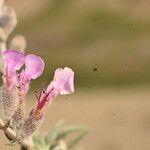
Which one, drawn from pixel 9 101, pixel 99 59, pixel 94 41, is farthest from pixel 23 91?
pixel 94 41

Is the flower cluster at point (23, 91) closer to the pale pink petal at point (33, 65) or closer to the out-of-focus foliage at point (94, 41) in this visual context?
the pale pink petal at point (33, 65)

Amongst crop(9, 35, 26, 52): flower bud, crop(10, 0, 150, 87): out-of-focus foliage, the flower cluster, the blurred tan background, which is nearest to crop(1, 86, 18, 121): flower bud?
the flower cluster

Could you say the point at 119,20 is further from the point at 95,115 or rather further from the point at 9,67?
the point at 9,67

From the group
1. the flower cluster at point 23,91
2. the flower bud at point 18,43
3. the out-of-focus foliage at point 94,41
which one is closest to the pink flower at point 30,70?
the flower cluster at point 23,91

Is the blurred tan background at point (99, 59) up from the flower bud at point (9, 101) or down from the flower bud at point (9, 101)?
down

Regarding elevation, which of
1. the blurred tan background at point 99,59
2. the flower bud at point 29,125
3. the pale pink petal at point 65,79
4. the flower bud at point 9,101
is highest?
the pale pink petal at point 65,79

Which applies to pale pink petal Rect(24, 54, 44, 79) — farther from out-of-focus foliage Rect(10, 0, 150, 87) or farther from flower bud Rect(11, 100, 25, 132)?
out-of-focus foliage Rect(10, 0, 150, 87)

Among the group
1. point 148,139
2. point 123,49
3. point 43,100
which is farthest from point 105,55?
point 43,100
